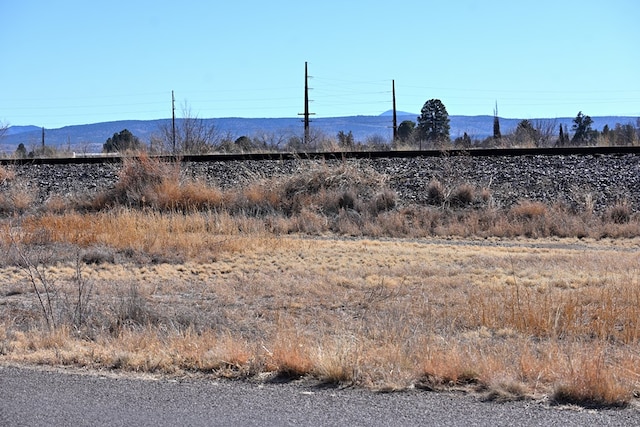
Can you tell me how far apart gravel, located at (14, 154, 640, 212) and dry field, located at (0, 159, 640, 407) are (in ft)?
6.48

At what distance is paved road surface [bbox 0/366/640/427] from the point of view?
5.79 metres

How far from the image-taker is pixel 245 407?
6152 mm

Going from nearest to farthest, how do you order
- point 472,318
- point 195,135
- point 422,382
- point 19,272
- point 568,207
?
point 422,382, point 472,318, point 19,272, point 568,207, point 195,135

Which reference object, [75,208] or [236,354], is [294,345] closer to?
[236,354]

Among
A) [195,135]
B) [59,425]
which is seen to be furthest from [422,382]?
[195,135]

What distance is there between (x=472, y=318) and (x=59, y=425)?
648cm

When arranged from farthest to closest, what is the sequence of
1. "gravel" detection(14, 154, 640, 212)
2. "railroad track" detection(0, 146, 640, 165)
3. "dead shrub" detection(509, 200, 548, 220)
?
"railroad track" detection(0, 146, 640, 165) → "gravel" detection(14, 154, 640, 212) → "dead shrub" detection(509, 200, 548, 220)

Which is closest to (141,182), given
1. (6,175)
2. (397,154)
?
(6,175)

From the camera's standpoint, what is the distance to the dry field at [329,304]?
7.18 meters

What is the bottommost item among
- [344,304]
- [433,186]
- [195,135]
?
[344,304]

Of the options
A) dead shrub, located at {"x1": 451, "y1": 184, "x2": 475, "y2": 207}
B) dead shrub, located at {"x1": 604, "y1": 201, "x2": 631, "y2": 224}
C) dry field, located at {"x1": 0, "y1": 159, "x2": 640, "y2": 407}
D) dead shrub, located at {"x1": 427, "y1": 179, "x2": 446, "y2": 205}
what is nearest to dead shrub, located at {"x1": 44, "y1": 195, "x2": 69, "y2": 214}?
dry field, located at {"x1": 0, "y1": 159, "x2": 640, "y2": 407}

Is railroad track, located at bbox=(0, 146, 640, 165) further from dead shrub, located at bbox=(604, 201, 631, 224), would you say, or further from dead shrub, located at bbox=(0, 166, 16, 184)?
dead shrub, located at bbox=(604, 201, 631, 224)

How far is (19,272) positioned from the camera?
1551cm

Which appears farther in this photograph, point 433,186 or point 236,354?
point 433,186
